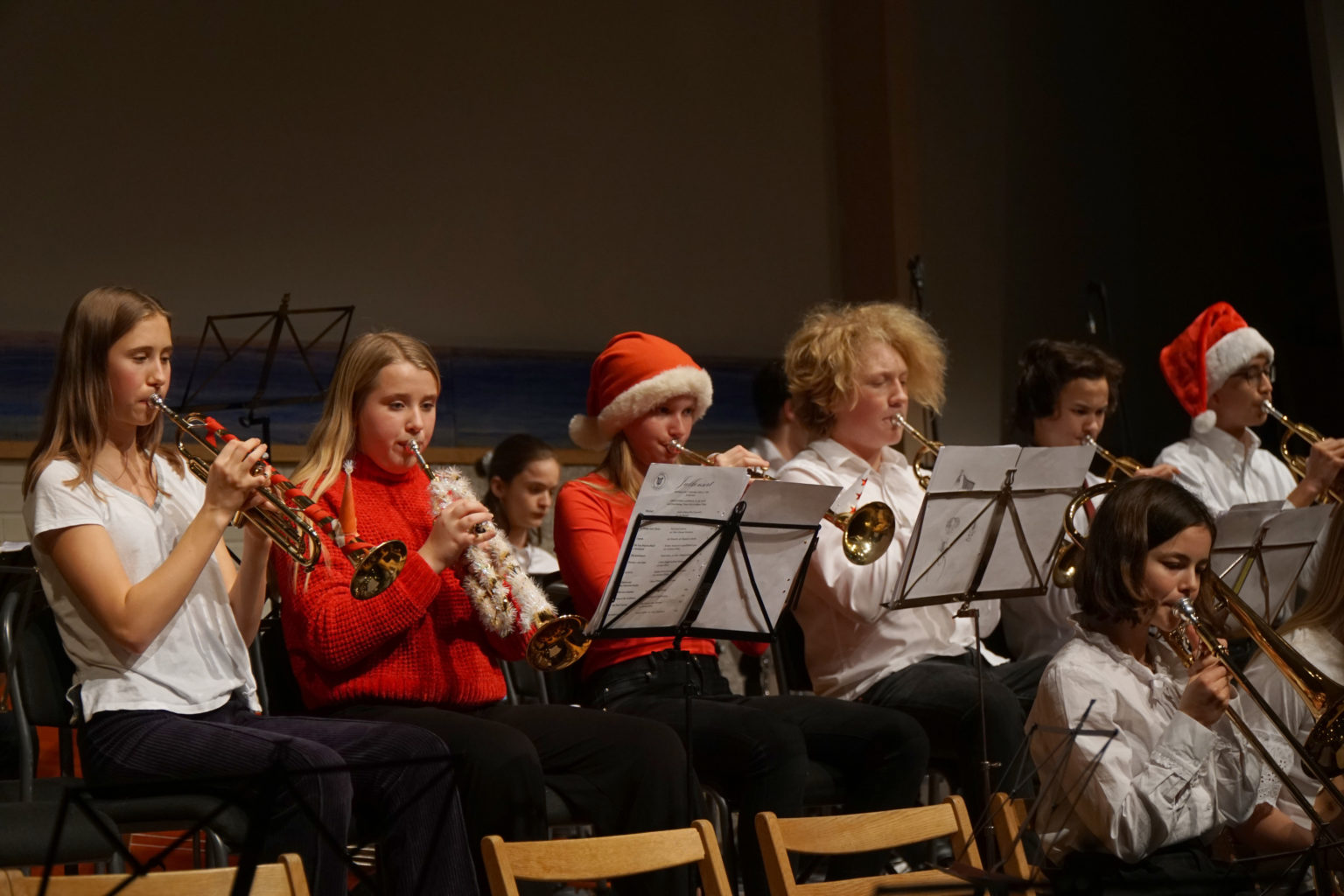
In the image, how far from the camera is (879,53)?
6609 mm

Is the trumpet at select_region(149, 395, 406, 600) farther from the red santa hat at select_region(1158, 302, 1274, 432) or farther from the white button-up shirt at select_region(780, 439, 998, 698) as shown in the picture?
the red santa hat at select_region(1158, 302, 1274, 432)

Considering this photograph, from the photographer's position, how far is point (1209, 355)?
15.6 ft

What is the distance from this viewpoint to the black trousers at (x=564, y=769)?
2510mm

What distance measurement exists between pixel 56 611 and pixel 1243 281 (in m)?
6.15

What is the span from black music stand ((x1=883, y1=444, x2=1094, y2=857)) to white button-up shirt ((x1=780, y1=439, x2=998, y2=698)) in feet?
0.75

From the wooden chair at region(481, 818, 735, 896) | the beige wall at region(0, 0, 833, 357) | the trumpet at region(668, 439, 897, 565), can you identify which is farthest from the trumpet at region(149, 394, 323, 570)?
the beige wall at region(0, 0, 833, 357)

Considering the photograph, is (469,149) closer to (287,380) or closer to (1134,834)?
(287,380)

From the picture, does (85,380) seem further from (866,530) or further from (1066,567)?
(1066,567)

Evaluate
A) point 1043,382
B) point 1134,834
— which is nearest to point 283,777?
point 1134,834

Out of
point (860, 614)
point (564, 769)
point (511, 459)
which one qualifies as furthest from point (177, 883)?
point (511, 459)

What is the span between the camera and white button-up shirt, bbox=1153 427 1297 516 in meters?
4.60

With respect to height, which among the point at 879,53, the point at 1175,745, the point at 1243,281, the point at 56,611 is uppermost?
the point at 879,53

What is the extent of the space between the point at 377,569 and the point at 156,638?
40 centimetres

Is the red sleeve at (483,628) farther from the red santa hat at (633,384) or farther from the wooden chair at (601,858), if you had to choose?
the wooden chair at (601,858)
